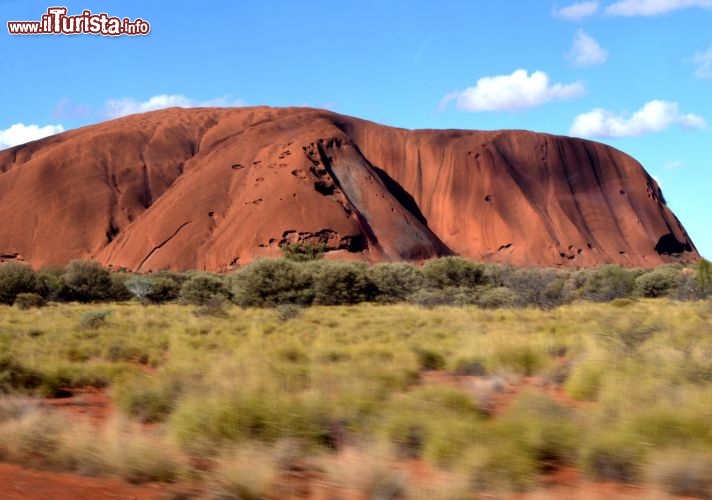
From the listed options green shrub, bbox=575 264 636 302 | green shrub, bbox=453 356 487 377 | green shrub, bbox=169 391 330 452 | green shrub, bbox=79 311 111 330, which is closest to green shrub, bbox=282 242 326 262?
green shrub, bbox=575 264 636 302

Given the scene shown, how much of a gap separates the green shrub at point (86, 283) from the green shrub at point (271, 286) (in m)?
11.2

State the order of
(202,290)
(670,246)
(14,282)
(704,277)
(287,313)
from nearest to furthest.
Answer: (287,313) < (704,277) < (14,282) < (202,290) < (670,246)

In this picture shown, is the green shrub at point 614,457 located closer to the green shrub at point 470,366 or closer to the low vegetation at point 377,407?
the low vegetation at point 377,407

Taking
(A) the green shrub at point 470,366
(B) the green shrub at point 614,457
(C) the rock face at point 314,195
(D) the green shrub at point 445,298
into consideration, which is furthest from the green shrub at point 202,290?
(B) the green shrub at point 614,457

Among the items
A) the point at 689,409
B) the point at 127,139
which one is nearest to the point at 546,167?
the point at 127,139

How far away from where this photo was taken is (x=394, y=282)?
44.9m

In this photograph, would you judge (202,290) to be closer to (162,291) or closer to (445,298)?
(162,291)

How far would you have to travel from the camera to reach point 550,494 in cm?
577

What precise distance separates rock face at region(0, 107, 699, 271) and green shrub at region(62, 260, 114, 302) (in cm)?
2754

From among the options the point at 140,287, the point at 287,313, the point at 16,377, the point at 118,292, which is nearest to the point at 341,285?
the point at 287,313

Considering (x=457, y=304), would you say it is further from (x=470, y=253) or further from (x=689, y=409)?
(x=470, y=253)

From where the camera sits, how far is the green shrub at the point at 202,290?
39.6m

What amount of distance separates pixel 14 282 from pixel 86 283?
5136 mm

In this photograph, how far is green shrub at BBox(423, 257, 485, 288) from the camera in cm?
4416
